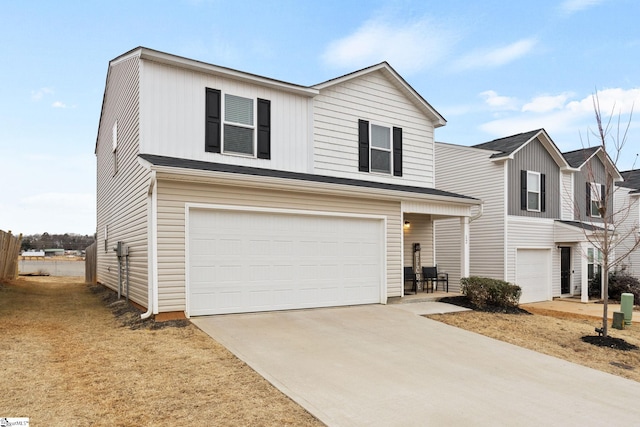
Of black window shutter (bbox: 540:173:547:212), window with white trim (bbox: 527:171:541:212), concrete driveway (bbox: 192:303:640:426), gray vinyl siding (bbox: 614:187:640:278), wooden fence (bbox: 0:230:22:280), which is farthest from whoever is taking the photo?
gray vinyl siding (bbox: 614:187:640:278)

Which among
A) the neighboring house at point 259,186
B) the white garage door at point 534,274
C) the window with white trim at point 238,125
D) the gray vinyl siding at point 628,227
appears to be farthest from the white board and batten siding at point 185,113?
the gray vinyl siding at point 628,227

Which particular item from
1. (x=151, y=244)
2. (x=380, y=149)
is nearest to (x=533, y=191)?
(x=380, y=149)

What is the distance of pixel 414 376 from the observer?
18.2ft

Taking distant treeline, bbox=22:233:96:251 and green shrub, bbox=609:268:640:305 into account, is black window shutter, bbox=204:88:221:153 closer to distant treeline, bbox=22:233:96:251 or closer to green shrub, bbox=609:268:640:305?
green shrub, bbox=609:268:640:305

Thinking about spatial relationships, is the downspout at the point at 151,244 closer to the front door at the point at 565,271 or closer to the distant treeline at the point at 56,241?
the front door at the point at 565,271

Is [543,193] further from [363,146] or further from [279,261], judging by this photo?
[279,261]

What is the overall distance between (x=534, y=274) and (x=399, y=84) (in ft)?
31.0

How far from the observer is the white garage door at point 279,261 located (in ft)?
27.8

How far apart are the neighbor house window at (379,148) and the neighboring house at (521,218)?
5.19 m

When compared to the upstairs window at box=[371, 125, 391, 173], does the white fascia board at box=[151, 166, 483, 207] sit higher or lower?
lower

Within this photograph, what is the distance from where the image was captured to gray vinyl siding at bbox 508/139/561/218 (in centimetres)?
1612

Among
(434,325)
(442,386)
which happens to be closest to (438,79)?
(434,325)

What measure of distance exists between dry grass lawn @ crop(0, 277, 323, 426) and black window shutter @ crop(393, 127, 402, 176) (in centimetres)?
769

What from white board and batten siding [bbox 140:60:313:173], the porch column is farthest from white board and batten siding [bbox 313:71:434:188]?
the porch column
